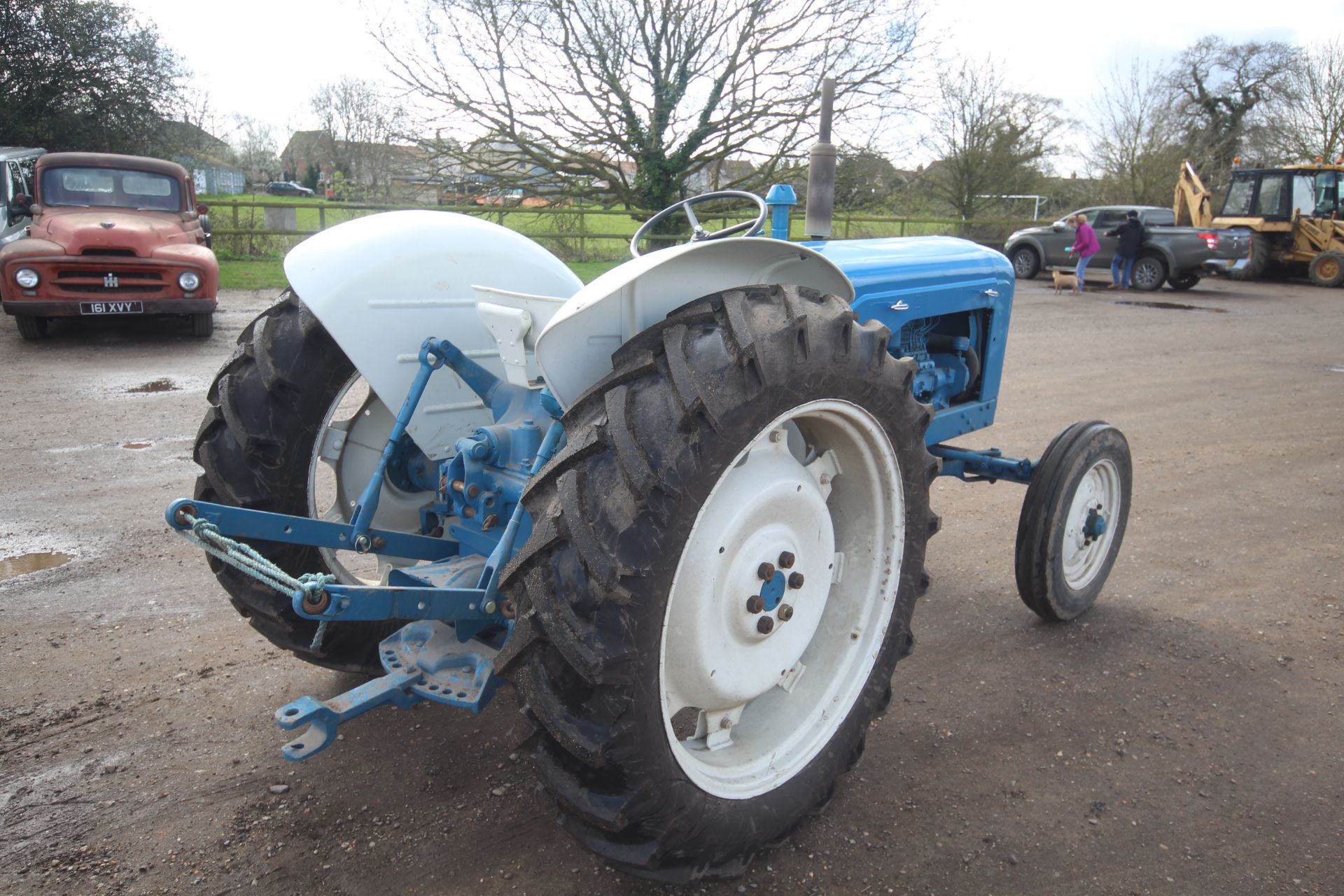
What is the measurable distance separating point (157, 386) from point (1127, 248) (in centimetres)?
1644

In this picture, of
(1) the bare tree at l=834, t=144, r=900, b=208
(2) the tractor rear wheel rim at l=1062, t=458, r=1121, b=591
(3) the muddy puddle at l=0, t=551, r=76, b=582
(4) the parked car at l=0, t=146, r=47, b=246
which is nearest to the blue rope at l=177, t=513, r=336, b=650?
(3) the muddy puddle at l=0, t=551, r=76, b=582

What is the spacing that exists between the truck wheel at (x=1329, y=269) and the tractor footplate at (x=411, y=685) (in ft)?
72.3

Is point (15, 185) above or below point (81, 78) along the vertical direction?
below

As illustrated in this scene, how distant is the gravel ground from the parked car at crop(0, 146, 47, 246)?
24.1 feet

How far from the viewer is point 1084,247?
17.4m

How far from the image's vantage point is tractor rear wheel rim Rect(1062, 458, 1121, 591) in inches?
138

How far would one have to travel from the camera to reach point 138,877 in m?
2.08

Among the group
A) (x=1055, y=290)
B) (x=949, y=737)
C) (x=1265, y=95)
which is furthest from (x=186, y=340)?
(x=1265, y=95)

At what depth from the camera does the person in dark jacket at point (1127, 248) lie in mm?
17141

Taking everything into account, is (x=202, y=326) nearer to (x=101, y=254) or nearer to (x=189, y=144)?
(x=101, y=254)

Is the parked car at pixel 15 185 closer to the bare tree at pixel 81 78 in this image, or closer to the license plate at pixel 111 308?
the license plate at pixel 111 308

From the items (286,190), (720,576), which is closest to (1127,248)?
(720,576)

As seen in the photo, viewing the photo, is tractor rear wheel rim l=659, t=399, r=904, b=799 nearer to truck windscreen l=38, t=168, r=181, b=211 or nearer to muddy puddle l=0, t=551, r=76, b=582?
muddy puddle l=0, t=551, r=76, b=582

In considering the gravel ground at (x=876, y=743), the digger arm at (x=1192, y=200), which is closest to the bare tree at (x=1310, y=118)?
the digger arm at (x=1192, y=200)
